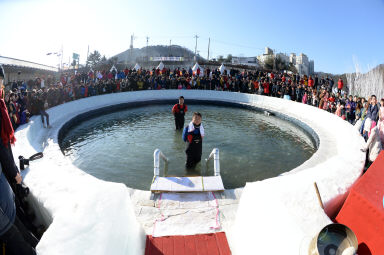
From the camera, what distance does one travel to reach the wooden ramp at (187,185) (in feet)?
16.9

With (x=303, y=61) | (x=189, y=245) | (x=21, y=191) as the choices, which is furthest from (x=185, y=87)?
(x=303, y=61)

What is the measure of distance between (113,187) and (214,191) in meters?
2.62

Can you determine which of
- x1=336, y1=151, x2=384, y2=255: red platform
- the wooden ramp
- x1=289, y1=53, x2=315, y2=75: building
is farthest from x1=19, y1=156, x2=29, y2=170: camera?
x1=289, y1=53, x2=315, y2=75: building

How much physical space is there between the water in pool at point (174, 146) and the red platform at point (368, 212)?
3768 millimetres

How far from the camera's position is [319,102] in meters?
15.6

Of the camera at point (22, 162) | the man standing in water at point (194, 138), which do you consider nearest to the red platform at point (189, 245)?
the camera at point (22, 162)

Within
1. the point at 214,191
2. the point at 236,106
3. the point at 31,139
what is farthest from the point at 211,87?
the point at 214,191

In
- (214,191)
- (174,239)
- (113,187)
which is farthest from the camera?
(214,191)

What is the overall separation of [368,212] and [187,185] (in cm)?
330

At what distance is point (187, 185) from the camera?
210 inches

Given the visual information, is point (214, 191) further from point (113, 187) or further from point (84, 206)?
point (84, 206)

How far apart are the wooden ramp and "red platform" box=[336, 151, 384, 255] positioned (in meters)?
2.58

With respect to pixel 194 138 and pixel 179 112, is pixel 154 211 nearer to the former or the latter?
pixel 194 138

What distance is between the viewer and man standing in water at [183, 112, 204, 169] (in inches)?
261
